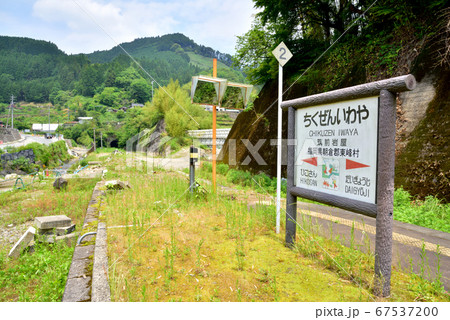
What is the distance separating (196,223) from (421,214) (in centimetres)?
392

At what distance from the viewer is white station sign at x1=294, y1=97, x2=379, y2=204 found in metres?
2.45

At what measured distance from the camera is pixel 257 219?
4355mm

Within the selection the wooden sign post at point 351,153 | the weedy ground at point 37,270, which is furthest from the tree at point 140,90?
the wooden sign post at point 351,153

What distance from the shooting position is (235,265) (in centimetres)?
291

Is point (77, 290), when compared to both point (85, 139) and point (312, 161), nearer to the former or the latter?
point (312, 161)

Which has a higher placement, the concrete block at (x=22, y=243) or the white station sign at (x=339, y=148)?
the white station sign at (x=339, y=148)

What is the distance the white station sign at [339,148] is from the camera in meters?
2.45

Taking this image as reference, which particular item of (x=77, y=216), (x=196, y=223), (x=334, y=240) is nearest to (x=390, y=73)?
(x=334, y=240)

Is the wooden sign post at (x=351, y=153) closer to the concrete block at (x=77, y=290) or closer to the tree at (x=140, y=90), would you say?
the concrete block at (x=77, y=290)

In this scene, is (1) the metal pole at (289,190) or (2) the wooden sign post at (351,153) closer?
(2) the wooden sign post at (351,153)

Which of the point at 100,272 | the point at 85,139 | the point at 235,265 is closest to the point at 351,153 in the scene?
the point at 235,265

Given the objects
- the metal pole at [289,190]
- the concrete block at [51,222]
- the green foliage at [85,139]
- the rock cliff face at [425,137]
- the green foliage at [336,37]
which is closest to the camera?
the metal pole at [289,190]

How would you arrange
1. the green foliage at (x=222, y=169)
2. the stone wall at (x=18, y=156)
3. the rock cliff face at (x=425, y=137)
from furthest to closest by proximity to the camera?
the stone wall at (x=18, y=156) → the green foliage at (x=222, y=169) → the rock cliff face at (x=425, y=137)

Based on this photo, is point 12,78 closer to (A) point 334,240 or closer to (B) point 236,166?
(B) point 236,166
